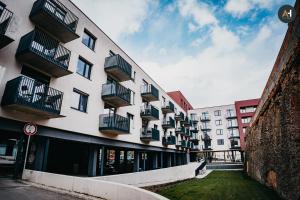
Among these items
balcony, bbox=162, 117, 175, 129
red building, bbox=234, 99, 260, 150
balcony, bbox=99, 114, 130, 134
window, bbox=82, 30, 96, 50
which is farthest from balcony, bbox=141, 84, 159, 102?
red building, bbox=234, 99, 260, 150

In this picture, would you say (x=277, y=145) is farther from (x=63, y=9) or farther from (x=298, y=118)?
(x=63, y=9)

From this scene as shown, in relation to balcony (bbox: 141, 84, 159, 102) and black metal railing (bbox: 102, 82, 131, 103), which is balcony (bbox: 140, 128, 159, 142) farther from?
black metal railing (bbox: 102, 82, 131, 103)

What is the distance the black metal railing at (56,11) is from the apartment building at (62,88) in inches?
2.3

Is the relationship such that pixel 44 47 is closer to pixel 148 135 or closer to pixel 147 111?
pixel 147 111

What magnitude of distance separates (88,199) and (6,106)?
20.8ft

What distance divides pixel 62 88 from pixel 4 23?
15.4 ft

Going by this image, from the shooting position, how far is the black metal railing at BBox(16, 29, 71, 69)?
10061 mm

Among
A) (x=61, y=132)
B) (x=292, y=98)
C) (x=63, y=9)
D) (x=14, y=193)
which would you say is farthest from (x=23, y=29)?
(x=292, y=98)

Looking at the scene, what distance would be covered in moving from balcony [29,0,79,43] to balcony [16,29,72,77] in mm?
704

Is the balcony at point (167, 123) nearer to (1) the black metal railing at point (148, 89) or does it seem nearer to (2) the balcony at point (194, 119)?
(1) the black metal railing at point (148, 89)

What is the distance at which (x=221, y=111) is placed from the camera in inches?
2100

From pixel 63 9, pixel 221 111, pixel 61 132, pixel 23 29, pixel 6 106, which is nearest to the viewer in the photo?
pixel 6 106

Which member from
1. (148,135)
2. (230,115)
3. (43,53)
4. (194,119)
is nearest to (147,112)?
(148,135)

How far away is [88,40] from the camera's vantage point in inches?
638
